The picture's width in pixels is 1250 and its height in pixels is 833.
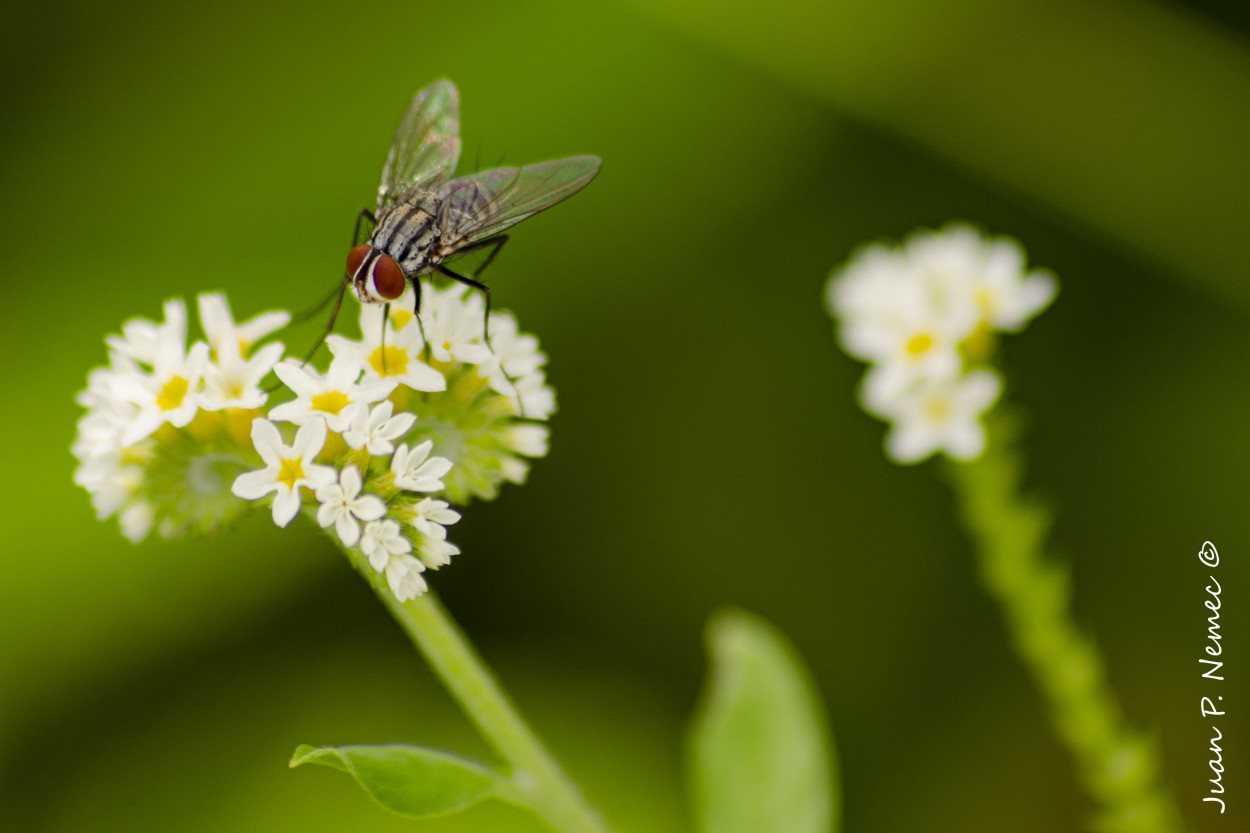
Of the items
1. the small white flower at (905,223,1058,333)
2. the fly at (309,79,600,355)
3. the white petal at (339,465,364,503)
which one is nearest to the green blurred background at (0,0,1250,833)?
the small white flower at (905,223,1058,333)

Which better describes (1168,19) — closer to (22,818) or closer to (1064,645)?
(1064,645)

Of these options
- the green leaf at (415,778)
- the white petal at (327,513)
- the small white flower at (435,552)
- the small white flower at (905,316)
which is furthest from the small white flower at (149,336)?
the small white flower at (905,316)

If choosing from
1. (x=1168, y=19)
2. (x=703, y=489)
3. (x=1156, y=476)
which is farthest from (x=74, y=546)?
(x=1168, y=19)

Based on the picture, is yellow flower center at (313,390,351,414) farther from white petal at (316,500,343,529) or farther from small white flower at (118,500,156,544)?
small white flower at (118,500,156,544)

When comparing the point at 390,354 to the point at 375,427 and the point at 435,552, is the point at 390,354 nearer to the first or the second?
the point at 375,427

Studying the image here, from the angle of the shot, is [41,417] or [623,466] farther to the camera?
[623,466]

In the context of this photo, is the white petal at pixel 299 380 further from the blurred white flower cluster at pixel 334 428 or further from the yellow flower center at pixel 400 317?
the yellow flower center at pixel 400 317
